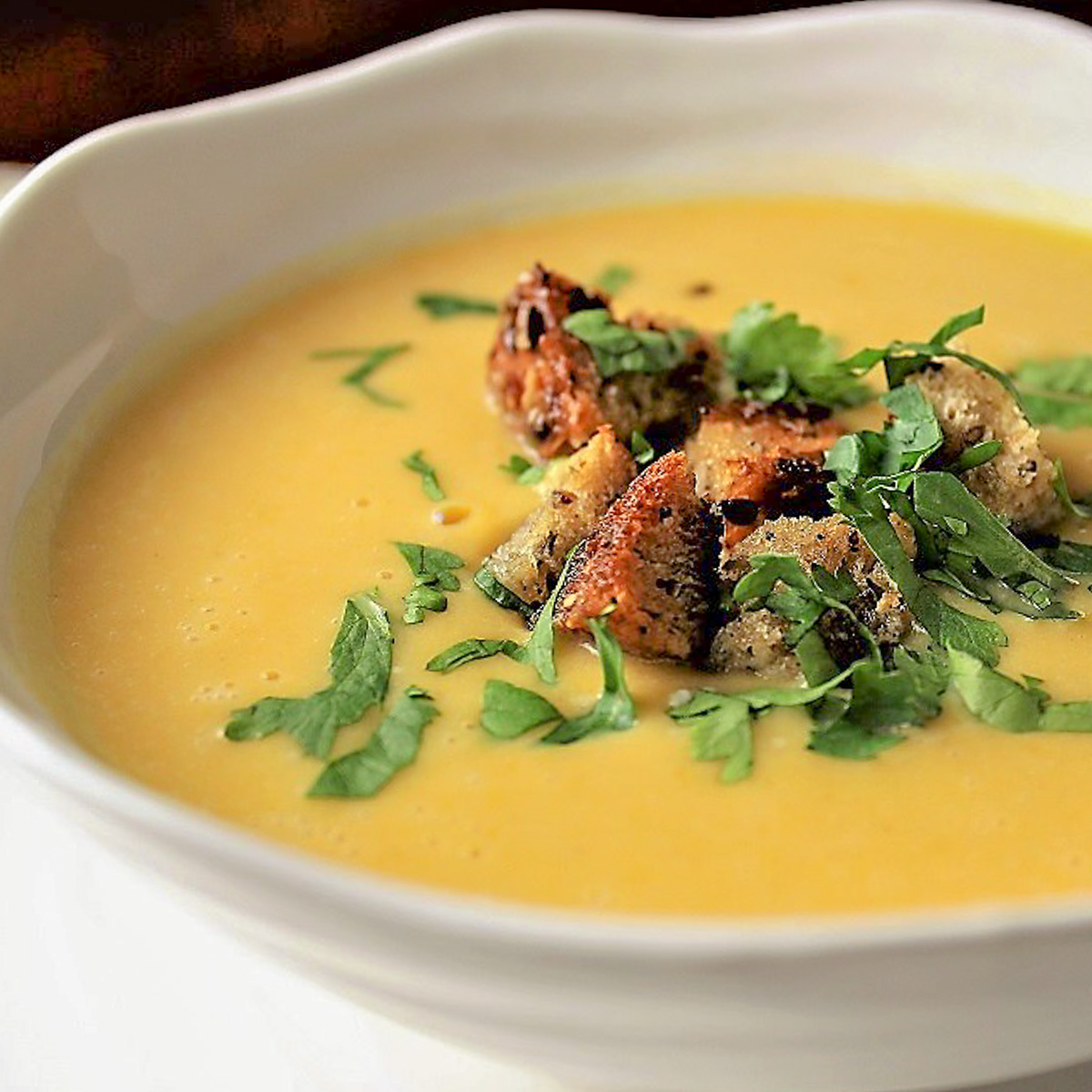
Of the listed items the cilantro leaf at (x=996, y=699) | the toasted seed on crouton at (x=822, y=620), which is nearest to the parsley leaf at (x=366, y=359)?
the toasted seed on crouton at (x=822, y=620)

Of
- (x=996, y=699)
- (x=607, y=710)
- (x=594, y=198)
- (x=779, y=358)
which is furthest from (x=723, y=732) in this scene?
(x=594, y=198)

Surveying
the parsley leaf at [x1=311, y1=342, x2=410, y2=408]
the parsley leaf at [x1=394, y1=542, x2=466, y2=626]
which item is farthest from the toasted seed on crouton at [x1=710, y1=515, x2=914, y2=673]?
the parsley leaf at [x1=311, y1=342, x2=410, y2=408]

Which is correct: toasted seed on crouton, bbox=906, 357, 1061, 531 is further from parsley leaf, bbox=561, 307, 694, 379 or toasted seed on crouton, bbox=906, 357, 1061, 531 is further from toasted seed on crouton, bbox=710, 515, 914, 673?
parsley leaf, bbox=561, 307, 694, 379

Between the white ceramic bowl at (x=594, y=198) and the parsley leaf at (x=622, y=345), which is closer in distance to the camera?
the white ceramic bowl at (x=594, y=198)

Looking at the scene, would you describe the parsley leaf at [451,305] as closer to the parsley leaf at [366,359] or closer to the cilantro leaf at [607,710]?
the parsley leaf at [366,359]

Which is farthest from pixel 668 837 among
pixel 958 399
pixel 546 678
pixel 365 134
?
pixel 365 134

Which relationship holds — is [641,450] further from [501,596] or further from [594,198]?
[594,198]
